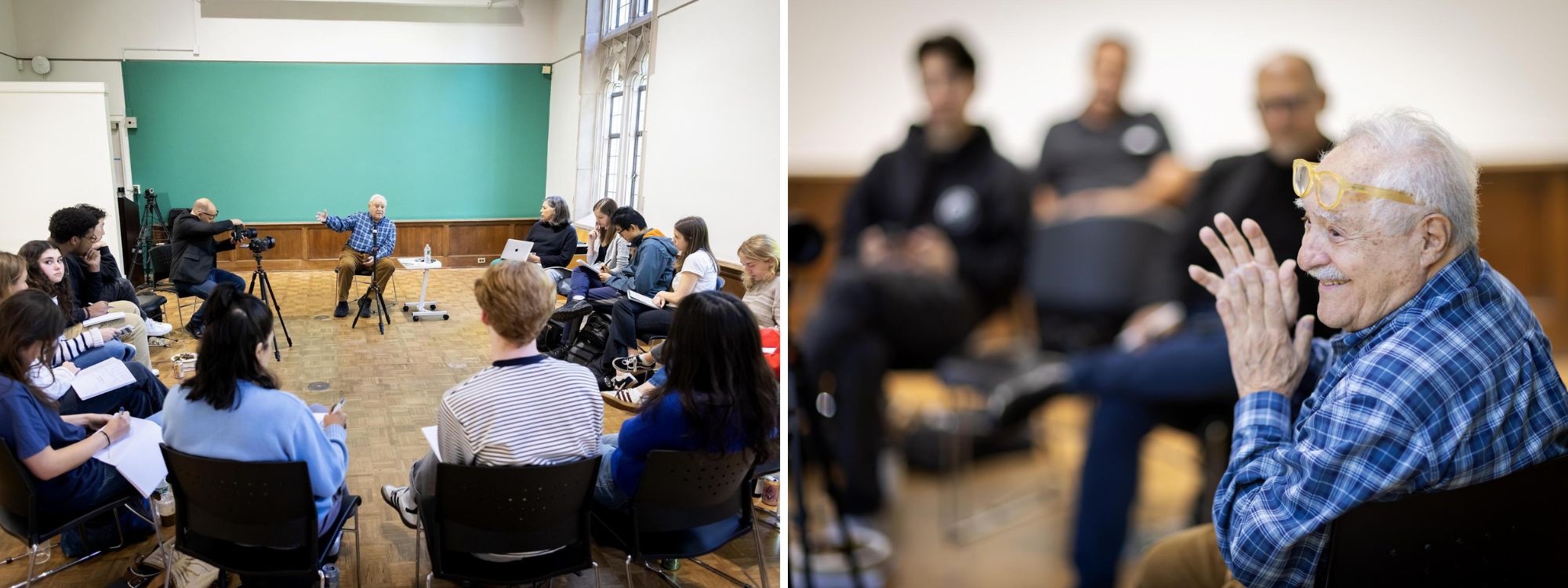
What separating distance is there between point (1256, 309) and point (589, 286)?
4487mm

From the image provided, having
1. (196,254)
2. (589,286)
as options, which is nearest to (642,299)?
(589,286)

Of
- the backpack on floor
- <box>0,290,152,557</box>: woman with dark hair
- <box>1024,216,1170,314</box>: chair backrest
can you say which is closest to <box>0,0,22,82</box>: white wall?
the backpack on floor

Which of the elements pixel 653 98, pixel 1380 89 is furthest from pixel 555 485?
pixel 653 98

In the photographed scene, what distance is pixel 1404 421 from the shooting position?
4.14 ft

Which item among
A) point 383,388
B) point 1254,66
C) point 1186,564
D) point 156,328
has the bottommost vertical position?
point 383,388

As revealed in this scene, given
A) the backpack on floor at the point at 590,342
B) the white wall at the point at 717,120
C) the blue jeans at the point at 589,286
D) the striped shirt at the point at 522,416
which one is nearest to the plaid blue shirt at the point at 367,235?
the white wall at the point at 717,120

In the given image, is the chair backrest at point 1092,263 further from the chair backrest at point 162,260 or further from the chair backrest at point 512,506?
the chair backrest at point 162,260

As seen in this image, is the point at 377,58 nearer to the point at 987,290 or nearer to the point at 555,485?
the point at 555,485

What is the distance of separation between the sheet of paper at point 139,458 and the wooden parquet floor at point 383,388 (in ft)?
1.68

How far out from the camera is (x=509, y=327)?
6.71 feet

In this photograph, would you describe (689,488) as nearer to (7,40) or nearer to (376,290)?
(376,290)

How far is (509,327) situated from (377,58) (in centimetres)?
736

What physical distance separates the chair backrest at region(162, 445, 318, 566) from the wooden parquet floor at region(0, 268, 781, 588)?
2.11ft

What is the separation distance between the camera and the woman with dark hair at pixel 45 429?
203 centimetres
